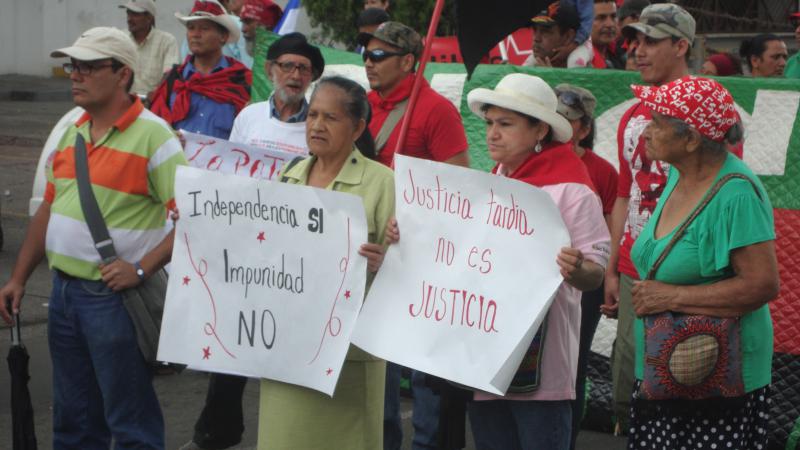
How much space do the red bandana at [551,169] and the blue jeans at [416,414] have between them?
1.35 meters

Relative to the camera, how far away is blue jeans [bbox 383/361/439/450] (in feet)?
17.8

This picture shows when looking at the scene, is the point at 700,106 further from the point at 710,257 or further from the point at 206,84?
the point at 206,84

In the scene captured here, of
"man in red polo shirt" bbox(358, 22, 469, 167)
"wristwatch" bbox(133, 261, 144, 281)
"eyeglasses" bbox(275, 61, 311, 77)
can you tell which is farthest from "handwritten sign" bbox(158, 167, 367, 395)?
"eyeglasses" bbox(275, 61, 311, 77)

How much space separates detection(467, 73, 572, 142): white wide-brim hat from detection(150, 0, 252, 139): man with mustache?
3.22 metres

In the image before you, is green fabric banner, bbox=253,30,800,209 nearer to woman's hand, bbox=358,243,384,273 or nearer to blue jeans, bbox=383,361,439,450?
blue jeans, bbox=383,361,439,450

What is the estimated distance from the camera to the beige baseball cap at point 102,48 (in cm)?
485

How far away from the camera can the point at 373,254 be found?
4156 mm

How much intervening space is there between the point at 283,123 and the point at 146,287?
169 cm

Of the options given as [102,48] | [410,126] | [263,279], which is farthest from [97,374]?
[410,126]

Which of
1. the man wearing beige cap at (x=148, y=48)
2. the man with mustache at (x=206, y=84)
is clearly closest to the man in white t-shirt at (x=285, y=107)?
the man with mustache at (x=206, y=84)

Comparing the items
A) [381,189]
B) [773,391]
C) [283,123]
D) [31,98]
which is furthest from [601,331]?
[31,98]

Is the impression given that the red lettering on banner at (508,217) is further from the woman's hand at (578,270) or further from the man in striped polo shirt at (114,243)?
the man in striped polo shirt at (114,243)

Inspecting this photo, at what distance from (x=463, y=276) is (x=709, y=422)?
0.92 metres

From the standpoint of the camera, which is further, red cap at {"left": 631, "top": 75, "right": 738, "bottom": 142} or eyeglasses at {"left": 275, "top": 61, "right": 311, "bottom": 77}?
eyeglasses at {"left": 275, "top": 61, "right": 311, "bottom": 77}
